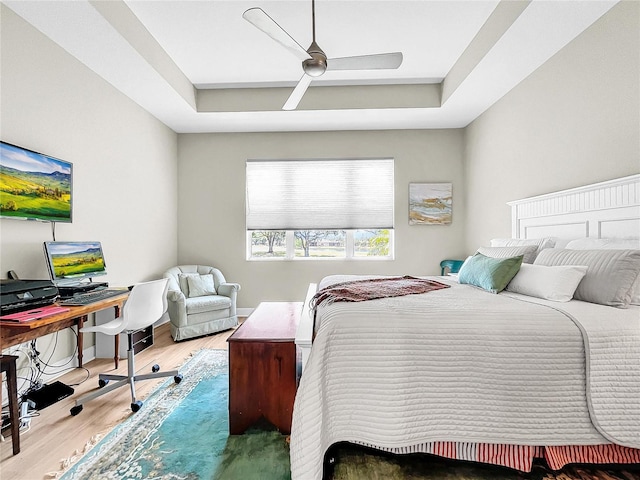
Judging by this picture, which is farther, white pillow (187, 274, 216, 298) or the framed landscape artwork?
the framed landscape artwork

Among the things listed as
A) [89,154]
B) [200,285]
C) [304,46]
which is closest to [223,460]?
[200,285]

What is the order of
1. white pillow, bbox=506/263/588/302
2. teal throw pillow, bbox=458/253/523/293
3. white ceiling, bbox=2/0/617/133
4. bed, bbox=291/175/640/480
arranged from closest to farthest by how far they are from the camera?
bed, bbox=291/175/640/480, white pillow, bbox=506/263/588/302, teal throw pillow, bbox=458/253/523/293, white ceiling, bbox=2/0/617/133

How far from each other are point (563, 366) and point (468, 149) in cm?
365

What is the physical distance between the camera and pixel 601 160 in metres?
2.34

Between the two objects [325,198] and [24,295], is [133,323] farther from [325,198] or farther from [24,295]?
[325,198]

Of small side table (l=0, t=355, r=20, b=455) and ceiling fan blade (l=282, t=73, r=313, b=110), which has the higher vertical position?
ceiling fan blade (l=282, t=73, r=313, b=110)

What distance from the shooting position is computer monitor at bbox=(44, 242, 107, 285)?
2367mm

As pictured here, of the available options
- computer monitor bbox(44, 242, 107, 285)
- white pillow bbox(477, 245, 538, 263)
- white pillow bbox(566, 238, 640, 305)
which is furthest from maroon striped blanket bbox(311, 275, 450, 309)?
computer monitor bbox(44, 242, 107, 285)

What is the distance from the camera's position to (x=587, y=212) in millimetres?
2381

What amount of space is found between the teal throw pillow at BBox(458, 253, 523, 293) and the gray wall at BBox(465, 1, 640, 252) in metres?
0.95

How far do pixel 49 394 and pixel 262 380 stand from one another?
1.69m

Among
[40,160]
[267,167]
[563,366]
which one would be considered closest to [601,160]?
[563,366]

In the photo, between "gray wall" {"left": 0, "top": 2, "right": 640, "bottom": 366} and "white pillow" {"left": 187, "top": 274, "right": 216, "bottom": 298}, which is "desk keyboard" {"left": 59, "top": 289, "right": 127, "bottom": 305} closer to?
"gray wall" {"left": 0, "top": 2, "right": 640, "bottom": 366}

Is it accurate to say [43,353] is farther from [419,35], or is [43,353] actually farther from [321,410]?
[419,35]
